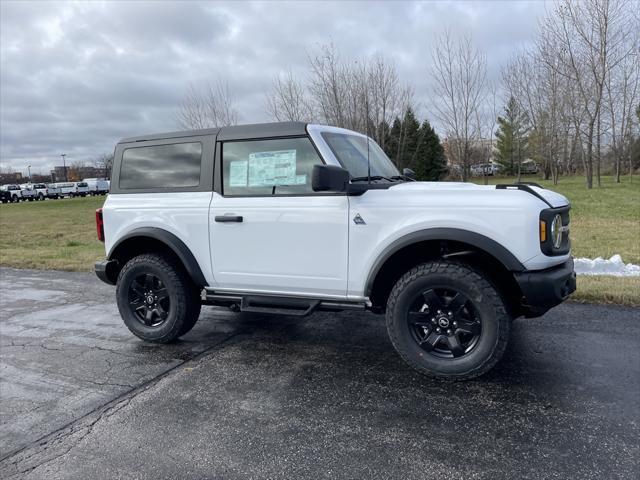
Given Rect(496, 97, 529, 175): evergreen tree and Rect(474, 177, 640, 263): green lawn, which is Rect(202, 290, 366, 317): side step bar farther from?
Rect(496, 97, 529, 175): evergreen tree

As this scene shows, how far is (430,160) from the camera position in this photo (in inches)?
1332

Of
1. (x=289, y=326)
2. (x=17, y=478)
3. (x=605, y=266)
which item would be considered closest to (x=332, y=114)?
(x=605, y=266)

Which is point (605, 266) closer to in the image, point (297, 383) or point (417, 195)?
point (417, 195)

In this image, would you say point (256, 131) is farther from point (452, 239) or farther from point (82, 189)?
point (82, 189)

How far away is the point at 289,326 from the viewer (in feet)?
16.6

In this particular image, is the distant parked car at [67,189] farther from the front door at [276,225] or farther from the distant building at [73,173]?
the front door at [276,225]

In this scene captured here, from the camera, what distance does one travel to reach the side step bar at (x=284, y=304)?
391 cm

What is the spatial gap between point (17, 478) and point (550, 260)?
137 inches

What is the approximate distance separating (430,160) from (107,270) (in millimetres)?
31126

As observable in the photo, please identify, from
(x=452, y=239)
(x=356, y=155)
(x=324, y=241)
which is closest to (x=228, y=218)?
(x=324, y=241)

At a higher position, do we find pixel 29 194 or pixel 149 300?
pixel 29 194

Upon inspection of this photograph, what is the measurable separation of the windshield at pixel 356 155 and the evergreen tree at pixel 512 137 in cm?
2167

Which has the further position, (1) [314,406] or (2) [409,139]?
(2) [409,139]

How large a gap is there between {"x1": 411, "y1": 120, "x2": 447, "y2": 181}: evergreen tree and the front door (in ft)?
85.2
